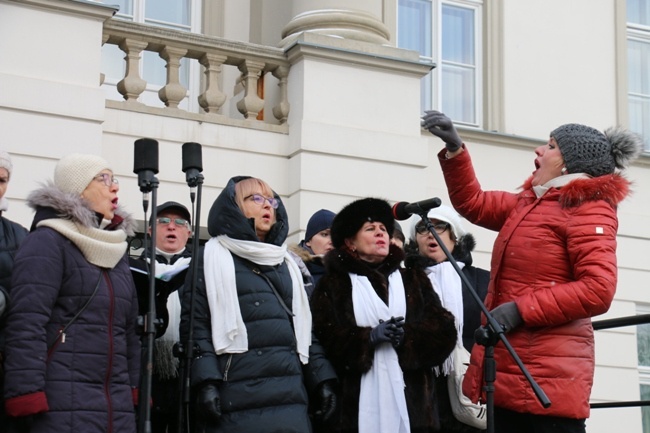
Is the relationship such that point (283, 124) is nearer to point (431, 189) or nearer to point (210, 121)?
point (210, 121)

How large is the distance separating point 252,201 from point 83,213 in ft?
3.47

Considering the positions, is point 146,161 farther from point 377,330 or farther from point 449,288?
point 449,288

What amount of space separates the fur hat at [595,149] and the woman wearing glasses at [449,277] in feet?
3.71

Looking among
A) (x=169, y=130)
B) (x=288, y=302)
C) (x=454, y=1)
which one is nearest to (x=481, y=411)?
(x=288, y=302)

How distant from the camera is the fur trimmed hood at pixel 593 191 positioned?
20.9ft

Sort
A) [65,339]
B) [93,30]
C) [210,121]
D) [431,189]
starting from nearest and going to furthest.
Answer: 1. [65,339]
2. [93,30]
3. [210,121]
4. [431,189]

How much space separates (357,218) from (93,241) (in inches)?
65.6

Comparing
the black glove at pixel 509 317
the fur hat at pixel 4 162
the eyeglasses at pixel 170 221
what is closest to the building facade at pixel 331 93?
the eyeglasses at pixel 170 221

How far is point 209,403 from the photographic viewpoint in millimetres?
6539

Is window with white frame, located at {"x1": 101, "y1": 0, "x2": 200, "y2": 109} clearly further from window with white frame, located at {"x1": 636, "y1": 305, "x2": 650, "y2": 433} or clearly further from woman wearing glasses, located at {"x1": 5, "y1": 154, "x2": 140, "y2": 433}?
woman wearing glasses, located at {"x1": 5, "y1": 154, "x2": 140, "y2": 433}

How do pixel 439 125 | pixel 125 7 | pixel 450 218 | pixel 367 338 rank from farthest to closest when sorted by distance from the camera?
1. pixel 125 7
2. pixel 450 218
3. pixel 367 338
4. pixel 439 125

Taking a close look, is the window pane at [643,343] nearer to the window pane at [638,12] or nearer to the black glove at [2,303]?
the window pane at [638,12]

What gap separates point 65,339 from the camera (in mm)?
6129

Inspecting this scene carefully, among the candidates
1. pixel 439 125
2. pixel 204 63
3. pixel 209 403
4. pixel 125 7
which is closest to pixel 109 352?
pixel 209 403
